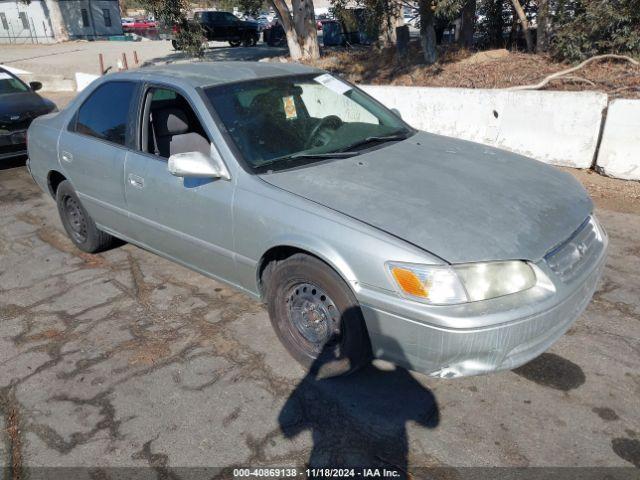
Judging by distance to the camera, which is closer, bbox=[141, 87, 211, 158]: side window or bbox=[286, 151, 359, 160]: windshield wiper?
bbox=[286, 151, 359, 160]: windshield wiper

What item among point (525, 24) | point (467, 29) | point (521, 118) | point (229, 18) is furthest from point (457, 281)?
point (229, 18)

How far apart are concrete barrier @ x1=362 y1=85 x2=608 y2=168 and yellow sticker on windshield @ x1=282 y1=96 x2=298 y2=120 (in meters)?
4.10

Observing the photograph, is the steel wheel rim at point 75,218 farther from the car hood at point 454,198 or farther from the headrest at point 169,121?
the car hood at point 454,198

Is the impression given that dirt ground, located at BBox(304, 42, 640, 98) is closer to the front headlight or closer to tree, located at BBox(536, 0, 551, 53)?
tree, located at BBox(536, 0, 551, 53)

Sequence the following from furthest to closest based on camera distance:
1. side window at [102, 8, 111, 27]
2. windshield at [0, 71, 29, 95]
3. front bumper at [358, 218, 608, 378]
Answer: side window at [102, 8, 111, 27]
windshield at [0, 71, 29, 95]
front bumper at [358, 218, 608, 378]

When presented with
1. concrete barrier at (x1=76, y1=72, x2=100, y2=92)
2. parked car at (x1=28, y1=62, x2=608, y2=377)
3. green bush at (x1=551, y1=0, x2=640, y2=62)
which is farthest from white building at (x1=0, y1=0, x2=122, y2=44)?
parked car at (x1=28, y1=62, x2=608, y2=377)

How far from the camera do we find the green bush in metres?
9.67

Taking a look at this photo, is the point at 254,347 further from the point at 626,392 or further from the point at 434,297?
the point at 626,392

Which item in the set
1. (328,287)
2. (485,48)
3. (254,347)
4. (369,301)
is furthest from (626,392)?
(485,48)

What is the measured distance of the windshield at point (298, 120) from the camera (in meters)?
3.31

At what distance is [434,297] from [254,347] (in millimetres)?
1422

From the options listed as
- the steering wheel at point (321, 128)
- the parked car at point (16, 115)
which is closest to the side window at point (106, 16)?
the parked car at point (16, 115)

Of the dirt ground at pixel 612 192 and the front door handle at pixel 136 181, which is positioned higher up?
the front door handle at pixel 136 181

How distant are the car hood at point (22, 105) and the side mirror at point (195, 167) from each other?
614 cm
